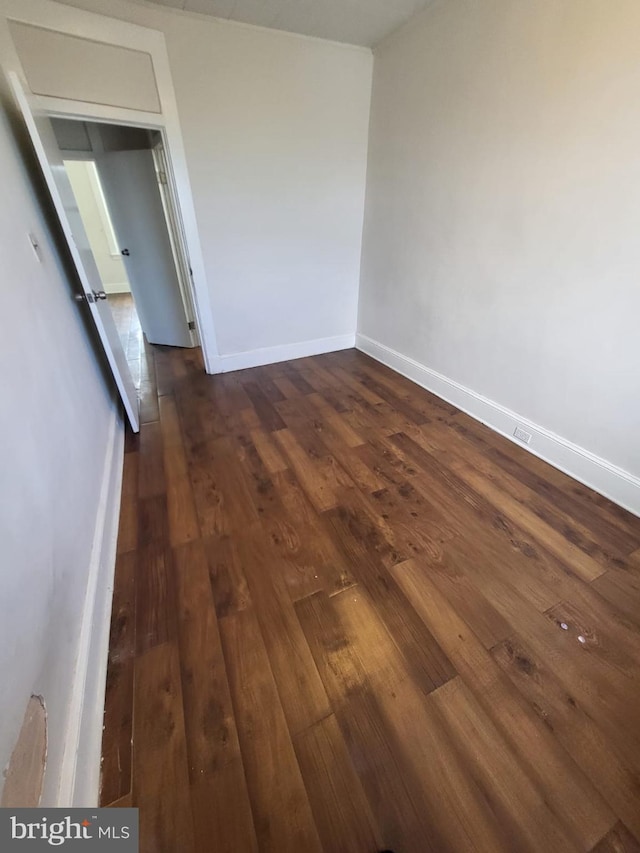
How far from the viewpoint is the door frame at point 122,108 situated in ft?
5.89

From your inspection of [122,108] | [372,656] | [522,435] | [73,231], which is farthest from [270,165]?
[372,656]

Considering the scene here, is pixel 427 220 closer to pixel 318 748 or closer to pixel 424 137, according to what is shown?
pixel 424 137

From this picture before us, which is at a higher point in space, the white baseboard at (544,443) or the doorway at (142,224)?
the doorway at (142,224)

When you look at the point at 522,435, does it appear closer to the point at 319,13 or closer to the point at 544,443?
the point at 544,443

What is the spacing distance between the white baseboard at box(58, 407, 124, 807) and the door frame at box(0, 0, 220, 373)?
2.05 metres

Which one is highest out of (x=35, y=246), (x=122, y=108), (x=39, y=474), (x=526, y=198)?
(x=122, y=108)

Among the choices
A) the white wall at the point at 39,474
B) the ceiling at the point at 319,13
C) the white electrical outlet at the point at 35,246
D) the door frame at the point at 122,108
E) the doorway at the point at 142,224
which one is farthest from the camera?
the doorway at the point at 142,224

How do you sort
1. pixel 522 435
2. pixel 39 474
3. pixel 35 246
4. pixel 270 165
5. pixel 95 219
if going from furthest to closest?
pixel 95 219 → pixel 270 165 → pixel 522 435 → pixel 35 246 → pixel 39 474

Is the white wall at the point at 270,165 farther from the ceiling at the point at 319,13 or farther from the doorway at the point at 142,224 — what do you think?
the doorway at the point at 142,224

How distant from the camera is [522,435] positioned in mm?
2258

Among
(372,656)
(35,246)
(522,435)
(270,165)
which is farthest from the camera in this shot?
(270,165)

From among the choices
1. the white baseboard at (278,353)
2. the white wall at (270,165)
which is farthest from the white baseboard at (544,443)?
the white wall at (270,165)

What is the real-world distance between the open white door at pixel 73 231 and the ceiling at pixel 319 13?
1191mm

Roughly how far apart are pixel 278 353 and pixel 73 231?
6.14ft
